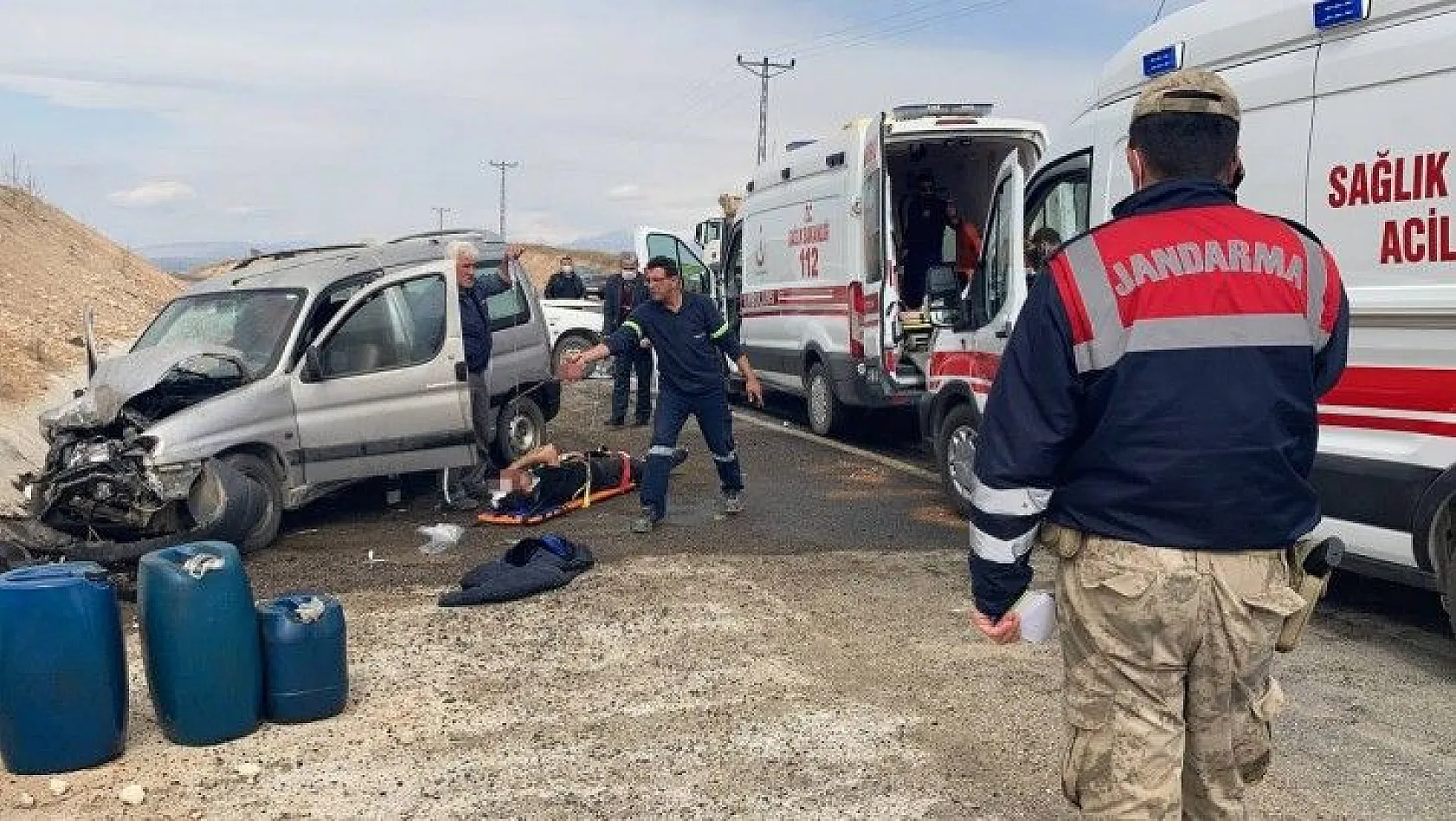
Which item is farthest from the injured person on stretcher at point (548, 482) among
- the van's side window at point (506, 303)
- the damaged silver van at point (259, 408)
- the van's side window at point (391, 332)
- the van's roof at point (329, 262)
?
→ the van's roof at point (329, 262)

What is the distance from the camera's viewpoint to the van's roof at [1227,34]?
534 centimetres

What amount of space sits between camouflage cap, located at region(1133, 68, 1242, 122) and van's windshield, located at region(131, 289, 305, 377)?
21.1 ft

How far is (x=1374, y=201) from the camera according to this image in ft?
16.5

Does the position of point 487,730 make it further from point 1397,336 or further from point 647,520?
point 1397,336

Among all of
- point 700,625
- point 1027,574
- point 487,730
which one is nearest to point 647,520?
point 700,625

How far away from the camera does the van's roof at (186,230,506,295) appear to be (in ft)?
27.6

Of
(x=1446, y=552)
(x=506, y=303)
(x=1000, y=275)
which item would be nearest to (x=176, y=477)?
(x=506, y=303)

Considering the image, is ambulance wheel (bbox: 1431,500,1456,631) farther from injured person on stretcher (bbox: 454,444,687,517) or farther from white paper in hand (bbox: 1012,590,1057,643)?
injured person on stretcher (bbox: 454,444,687,517)

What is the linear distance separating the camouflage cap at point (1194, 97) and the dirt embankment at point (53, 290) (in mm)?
12797

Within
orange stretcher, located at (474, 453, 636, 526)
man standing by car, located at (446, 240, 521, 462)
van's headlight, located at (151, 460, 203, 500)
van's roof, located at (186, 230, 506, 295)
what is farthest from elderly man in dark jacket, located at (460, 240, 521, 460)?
van's headlight, located at (151, 460, 203, 500)

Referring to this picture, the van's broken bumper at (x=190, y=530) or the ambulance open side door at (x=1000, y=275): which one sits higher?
the ambulance open side door at (x=1000, y=275)

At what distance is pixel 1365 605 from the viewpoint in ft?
19.7

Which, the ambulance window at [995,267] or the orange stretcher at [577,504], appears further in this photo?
the orange stretcher at [577,504]

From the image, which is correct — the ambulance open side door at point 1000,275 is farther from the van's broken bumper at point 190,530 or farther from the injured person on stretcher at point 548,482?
the van's broken bumper at point 190,530
